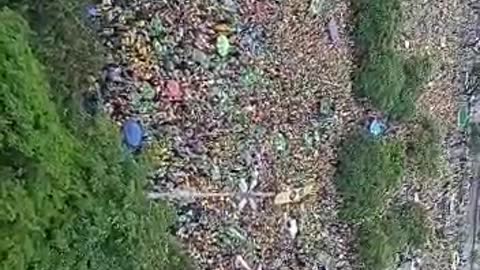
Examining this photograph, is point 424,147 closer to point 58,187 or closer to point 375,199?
point 375,199

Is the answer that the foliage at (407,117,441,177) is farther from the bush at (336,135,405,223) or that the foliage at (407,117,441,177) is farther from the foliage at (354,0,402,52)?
the foliage at (354,0,402,52)

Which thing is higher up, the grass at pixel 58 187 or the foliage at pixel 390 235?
the grass at pixel 58 187

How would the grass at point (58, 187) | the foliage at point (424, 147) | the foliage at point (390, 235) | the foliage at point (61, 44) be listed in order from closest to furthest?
the grass at point (58, 187)
the foliage at point (61, 44)
the foliage at point (390, 235)
the foliage at point (424, 147)

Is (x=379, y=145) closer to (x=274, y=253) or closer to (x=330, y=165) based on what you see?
(x=330, y=165)

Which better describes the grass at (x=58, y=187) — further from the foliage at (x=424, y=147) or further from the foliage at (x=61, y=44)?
the foliage at (x=424, y=147)

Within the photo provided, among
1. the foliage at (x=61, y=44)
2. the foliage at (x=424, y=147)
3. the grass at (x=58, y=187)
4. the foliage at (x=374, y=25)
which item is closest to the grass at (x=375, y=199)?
the foliage at (x=424, y=147)

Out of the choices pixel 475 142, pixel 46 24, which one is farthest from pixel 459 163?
pixel 46 24

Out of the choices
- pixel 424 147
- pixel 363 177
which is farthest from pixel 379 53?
pixel 424 147
